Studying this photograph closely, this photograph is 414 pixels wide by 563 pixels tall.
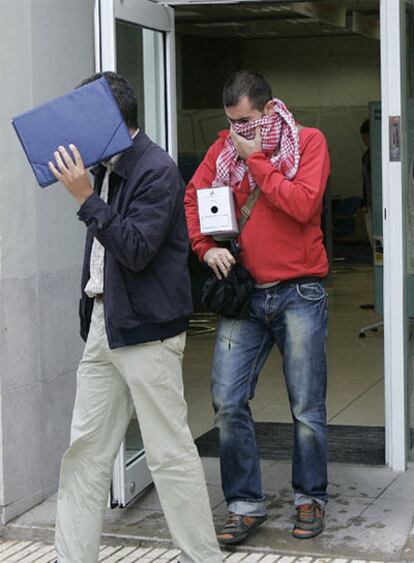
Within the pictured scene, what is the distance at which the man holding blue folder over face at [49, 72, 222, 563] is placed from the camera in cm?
409

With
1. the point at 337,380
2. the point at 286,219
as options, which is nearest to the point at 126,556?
the point at 286,219

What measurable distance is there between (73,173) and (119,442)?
3.40 feet

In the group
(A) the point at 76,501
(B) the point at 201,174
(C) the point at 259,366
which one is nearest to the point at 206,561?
A: (A) the point at 76,501

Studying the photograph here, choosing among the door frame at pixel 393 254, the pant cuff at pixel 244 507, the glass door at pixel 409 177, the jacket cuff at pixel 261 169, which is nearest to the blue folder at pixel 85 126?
the jacket cuff at pixel 261 169

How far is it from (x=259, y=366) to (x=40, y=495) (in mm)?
1287

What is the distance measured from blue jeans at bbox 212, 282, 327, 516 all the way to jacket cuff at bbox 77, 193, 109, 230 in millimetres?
1021

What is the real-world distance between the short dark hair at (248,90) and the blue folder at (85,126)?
74 cm

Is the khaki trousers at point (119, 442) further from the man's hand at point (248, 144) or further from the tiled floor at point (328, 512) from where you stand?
the man's hand at point (248, 144)

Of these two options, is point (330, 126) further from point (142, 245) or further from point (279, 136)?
point (142, 245)

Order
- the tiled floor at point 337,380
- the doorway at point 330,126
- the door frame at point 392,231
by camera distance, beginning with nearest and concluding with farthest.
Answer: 1. the door frame at point 392,231
2. the tiled floor at point 337,380
3. the doorway at point 330,126

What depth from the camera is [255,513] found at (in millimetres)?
4973

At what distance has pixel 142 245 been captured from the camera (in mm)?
4059

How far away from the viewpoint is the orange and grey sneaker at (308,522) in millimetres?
4910

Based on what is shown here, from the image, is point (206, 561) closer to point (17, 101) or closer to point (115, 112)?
point (115, 112)
